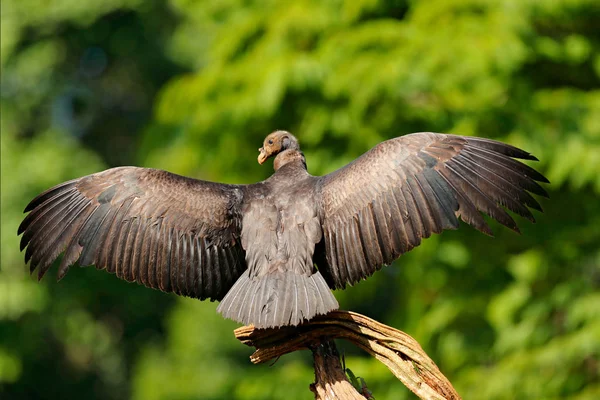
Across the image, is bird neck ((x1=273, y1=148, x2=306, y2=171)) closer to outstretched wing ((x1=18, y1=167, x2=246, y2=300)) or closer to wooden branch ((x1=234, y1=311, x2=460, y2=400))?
outstretched wing ((x1=18, y1=167, x2=246, y2=300))

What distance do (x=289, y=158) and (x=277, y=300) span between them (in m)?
1.42

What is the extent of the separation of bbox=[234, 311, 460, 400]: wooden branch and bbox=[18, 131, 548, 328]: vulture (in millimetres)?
202

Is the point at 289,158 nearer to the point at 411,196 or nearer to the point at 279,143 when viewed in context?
the point at 279,143

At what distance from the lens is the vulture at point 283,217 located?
596 cm


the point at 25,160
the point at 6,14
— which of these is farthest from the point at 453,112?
the point at 6,14

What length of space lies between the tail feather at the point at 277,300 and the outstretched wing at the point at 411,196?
298 millimetres

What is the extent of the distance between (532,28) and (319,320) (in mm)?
7459

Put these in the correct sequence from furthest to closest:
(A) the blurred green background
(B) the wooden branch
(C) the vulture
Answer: (A) the blurred green background < (C) the vulture < (B) the wooden branch

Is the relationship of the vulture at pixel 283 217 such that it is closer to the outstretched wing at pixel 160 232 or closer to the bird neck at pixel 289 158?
the outstretched wing at pixel 160 232

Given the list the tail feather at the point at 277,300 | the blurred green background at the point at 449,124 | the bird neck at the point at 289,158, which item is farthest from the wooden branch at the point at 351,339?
the blurred green background at the point at 449,124

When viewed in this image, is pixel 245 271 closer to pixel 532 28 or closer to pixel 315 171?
pixel 315 171

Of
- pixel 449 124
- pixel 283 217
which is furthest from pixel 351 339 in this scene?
pixel 449 124

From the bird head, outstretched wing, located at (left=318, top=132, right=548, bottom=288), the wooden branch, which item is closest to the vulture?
outstretched wing, located at (left=318, top=132, right=548, bottom=288)

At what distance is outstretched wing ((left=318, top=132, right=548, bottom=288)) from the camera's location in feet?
19.5
